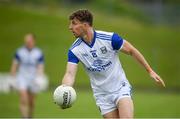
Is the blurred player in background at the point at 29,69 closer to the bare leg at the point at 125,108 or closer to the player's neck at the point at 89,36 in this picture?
the player's neck at the point at 89,36

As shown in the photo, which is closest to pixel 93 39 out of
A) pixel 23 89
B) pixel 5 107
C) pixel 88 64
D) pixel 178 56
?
pixel 88 64

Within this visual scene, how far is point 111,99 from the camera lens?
31.6 feet

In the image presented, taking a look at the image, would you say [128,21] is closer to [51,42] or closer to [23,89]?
[51,42]

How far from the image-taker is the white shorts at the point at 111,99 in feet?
31.4

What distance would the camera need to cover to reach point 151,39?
3347cm

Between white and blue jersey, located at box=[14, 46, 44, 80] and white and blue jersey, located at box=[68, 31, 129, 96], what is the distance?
8130mm

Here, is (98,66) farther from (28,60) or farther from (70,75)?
(28,60)

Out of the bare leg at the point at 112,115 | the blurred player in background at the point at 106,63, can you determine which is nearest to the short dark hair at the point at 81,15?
the blurred player in background at the point at 106,63

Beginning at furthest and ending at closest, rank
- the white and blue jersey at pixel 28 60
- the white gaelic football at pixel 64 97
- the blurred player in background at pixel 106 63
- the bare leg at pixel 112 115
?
1. the white and blue jersey at pixel 28 60
2. the bare leg at pixel 112 115
3. the blurred player in background at pixel 106 63
4. the white gaelic football at pixel 64 97

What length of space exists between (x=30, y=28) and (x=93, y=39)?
992 inches

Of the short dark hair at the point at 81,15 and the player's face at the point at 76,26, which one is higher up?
the short dark hair at the point at 81,15

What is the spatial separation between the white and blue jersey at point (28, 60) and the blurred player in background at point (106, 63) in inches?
320

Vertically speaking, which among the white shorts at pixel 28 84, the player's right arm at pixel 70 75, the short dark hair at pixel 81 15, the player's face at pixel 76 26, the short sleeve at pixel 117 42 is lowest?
the white shorts at pixel 28 84

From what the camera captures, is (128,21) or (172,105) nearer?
(172,105)
